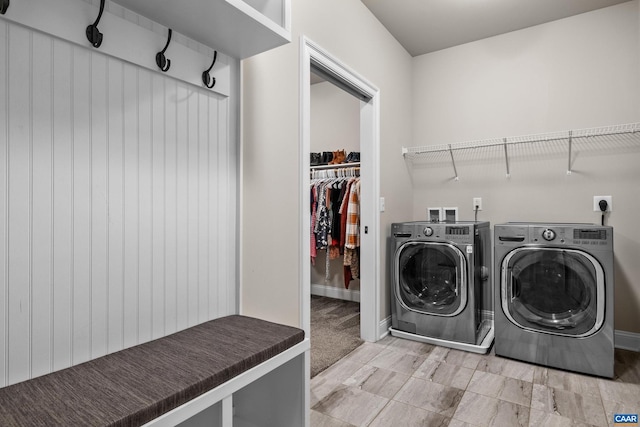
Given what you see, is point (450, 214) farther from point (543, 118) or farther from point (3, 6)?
point (3, 6)

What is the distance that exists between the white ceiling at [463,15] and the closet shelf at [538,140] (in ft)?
2.99

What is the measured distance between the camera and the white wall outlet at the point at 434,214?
329cm

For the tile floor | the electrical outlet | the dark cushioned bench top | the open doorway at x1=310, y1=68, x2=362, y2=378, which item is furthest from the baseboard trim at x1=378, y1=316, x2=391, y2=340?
the dark cushioned bench top

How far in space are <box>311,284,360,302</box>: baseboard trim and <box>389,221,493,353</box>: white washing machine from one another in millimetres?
1083

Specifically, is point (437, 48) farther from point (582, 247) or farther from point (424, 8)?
point (582, 247)

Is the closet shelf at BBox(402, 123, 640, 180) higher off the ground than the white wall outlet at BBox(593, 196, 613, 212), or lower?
higher

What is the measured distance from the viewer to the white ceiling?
2.56 metres

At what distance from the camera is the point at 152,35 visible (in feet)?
4.17

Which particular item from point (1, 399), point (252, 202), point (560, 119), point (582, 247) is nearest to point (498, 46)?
point (560, 119)

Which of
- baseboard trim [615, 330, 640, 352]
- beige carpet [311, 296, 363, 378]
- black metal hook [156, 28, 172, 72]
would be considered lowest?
beige carpet [311, 296, 363, 378]

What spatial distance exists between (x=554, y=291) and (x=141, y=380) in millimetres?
2360

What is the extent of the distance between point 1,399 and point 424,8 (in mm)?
3063

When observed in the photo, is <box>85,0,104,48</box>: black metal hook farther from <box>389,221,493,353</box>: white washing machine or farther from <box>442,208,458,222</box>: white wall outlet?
<box>442,208,458,222</box>: white wall outlet

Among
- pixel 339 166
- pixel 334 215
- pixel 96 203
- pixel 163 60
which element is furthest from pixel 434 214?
pixel 96 203
